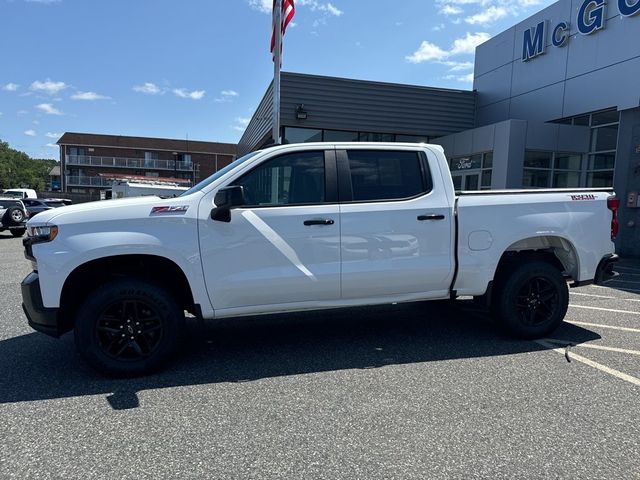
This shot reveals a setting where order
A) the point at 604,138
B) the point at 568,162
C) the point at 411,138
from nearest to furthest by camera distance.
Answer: the point at 604,138 → the point at 568,162 → the point at 411,138

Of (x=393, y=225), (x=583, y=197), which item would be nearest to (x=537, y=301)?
(x=583, y=197)

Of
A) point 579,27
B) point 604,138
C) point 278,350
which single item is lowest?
point 278,350

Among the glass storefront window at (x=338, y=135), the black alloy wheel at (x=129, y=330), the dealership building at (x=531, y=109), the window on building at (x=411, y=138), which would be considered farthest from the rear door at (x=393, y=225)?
the window on building at (x=411, y=138)

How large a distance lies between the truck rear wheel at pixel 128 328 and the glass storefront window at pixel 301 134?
12819mm

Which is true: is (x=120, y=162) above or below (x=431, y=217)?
above

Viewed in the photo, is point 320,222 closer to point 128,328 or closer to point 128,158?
point 128,328

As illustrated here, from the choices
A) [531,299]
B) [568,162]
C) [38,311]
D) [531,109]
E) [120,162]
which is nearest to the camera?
[38,311]

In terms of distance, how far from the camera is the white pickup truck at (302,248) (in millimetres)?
3834

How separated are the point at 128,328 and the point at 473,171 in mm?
13728

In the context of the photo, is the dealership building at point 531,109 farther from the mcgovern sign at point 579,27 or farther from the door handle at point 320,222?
the door handle at point 320,222

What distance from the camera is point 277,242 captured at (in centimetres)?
412

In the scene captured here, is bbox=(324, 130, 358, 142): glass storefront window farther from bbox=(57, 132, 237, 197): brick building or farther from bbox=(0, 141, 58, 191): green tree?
bbox=(0, 141, 58, 191): green tree

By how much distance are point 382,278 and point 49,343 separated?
3.53 m

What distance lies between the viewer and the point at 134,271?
162 inches
